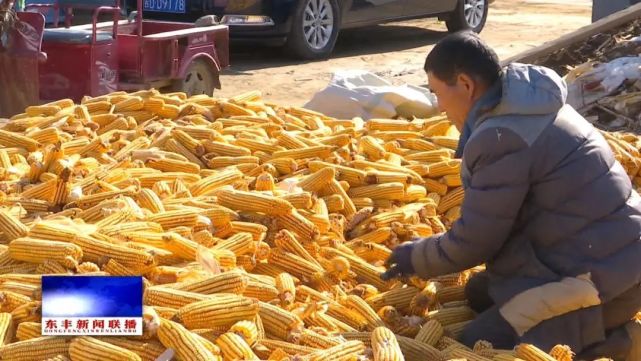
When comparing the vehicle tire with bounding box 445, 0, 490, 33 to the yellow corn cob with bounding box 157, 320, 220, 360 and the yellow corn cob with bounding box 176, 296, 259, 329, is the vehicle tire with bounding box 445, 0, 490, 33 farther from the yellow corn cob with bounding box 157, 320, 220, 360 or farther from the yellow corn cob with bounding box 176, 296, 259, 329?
the yellow corn cob with bounding box 157, 320, 220, 360

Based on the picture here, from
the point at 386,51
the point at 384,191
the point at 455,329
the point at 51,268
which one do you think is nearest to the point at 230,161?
the point at 384,191

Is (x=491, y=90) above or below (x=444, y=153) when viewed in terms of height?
above

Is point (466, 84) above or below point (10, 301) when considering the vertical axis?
above

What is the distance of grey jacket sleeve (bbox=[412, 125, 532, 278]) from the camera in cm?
384

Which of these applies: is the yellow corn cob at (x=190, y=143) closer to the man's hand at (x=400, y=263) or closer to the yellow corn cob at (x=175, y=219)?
the yellow corn cob at (x=175, y=219)

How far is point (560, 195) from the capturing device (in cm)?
392

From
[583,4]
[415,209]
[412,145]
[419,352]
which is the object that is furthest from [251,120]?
[583,4]

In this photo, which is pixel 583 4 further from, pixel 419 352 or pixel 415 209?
pixel 419 352

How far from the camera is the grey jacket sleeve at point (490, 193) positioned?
3838 millimetres

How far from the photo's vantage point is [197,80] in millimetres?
9570

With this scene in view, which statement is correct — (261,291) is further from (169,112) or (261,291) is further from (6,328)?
(169,112)

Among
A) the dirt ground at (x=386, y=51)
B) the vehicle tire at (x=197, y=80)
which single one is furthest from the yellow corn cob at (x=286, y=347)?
the dirt ground at (x=386, y=51)

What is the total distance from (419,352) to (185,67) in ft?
18.8

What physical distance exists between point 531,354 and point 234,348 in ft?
3.33
